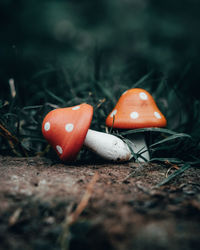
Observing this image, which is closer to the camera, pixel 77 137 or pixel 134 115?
pixel 77 137

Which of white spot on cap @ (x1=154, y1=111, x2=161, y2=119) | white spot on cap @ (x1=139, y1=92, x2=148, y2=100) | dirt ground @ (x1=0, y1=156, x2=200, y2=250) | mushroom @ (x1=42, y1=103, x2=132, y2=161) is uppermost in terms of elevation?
white spot on cap @ (x1=139, y1=92, x2=148, y2=100)

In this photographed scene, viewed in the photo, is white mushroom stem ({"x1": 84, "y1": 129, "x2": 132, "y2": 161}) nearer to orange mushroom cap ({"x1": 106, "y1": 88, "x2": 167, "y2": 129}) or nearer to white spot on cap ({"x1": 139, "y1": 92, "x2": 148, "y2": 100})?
orange mushroom cap ({"x1": 106, "y1": 88, "x2": 167, "y2": 129})

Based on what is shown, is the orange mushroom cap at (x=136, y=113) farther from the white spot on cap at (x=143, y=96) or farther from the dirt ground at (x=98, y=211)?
the dirt ground at (x=98, y=211)

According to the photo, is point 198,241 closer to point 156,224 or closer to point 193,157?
point 156,224

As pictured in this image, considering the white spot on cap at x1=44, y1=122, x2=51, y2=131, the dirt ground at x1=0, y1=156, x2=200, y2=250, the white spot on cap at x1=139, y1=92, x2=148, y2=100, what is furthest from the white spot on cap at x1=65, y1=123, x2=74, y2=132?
the white spot on cap at x1=139, y1=92, x2=148, y2=100

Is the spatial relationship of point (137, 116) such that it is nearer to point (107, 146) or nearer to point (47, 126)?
point (107, 146)

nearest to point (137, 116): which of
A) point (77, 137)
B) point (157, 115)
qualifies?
point (157, 115)

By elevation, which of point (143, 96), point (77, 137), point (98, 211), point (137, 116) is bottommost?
point (98, 211)
